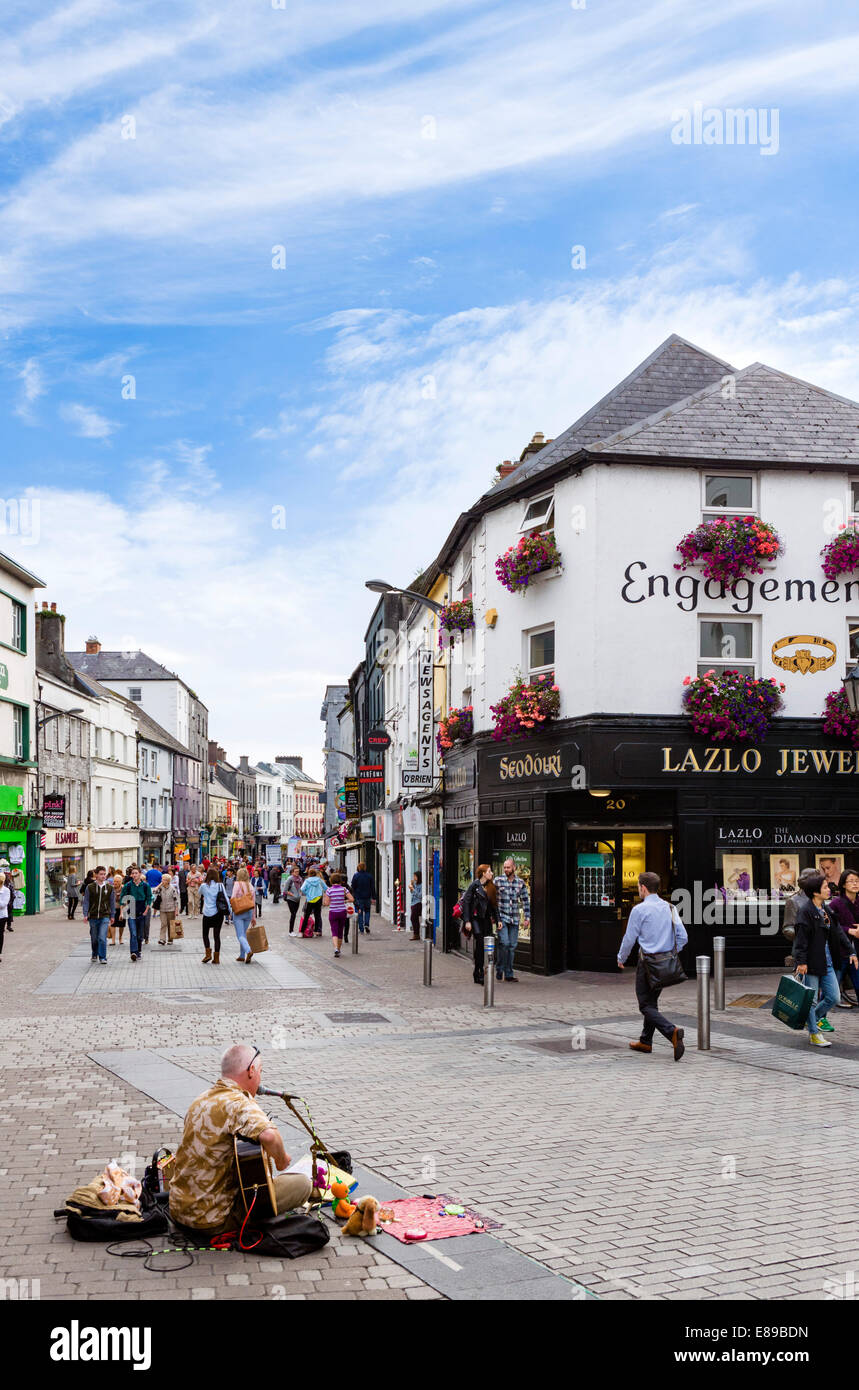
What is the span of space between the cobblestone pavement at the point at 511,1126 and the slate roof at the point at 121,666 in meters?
63.4

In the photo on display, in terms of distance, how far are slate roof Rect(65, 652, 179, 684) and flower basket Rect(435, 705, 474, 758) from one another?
191 ft

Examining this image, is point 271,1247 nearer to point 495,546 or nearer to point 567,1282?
point 567,1282

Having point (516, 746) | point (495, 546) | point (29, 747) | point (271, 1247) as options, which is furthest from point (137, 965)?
point (29, 747)

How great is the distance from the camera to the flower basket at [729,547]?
18031mm

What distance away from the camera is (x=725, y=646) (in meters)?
18.8

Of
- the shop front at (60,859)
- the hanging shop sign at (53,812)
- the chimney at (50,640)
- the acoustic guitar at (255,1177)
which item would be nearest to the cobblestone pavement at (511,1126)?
the acoustic guitar at (255,1177)

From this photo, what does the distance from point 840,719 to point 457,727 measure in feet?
23.4

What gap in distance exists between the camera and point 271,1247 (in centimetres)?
569

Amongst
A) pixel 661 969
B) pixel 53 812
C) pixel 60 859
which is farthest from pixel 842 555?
pixel 60 859

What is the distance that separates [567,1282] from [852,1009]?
1017 centimetres

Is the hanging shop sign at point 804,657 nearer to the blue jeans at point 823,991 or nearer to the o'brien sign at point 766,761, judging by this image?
the o'brien sign at point 766,761

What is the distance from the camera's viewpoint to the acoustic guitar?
19.0ft

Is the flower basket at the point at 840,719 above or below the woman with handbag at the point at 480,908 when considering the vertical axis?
above

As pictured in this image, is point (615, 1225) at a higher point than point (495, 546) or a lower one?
lower
